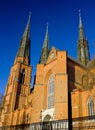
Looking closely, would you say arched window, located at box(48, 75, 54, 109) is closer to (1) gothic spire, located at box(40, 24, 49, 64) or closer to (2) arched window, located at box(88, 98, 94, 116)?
(2) arched window, located at box(88, 98, 94, 116)

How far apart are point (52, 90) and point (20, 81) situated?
53.7ft

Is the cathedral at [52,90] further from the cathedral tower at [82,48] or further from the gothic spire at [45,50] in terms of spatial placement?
the gothic spire at [45,50]

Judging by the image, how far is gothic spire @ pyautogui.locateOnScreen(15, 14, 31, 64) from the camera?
153ft

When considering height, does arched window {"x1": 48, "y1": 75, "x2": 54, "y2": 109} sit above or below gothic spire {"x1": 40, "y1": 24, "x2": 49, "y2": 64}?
below

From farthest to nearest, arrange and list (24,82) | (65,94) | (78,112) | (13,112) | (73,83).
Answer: (24,82) → (13,112) → (73,83) → (65,94) → (78,112)

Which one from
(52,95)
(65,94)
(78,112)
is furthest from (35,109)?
(78,112)

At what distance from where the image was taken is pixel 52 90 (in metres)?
29.0

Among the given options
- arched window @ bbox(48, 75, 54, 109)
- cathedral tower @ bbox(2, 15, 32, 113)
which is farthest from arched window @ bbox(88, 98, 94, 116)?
cathedral tower @ bbox(2, 15, 32, 113)

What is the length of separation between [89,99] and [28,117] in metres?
14.6

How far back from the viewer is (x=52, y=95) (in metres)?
28.5

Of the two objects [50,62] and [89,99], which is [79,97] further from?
[50,62]

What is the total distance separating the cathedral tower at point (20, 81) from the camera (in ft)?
128

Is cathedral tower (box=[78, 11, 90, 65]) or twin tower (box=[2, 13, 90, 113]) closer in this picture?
twin tower (box=[2, 13, 90, 113])

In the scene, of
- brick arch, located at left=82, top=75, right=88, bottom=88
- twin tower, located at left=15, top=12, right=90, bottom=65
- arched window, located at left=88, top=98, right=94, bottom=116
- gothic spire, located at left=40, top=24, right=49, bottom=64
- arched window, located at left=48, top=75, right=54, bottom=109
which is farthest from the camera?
gothic spire, located at left=40, top=24, right=49, bottom=64
